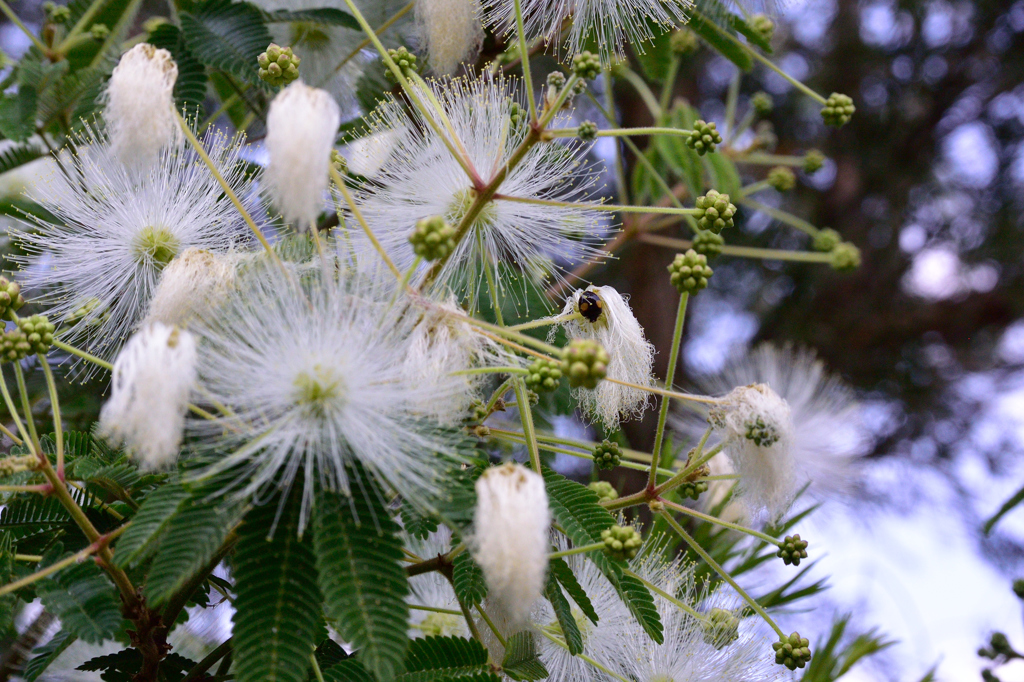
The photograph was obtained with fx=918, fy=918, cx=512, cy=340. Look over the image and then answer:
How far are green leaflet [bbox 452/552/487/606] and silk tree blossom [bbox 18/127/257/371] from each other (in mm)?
949

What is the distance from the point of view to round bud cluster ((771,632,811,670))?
2.13 metres

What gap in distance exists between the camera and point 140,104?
1.83 m

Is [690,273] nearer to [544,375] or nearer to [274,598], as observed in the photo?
[544,375]

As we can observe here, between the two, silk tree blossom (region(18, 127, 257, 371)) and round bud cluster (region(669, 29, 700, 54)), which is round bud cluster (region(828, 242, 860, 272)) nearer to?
round bud cluster (region(669, 29, 700, 54))

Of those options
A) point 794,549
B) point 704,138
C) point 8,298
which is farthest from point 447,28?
point 794,549

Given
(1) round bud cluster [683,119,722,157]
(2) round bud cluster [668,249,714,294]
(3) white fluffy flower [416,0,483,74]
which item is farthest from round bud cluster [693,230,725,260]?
(3) white fluffy flower [416,0,483,74]

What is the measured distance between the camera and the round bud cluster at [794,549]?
225 cm

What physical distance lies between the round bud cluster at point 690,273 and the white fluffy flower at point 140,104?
43.6 inches

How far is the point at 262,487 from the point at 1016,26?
6.37m

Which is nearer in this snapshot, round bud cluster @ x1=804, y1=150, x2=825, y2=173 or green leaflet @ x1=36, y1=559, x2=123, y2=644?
green leaflet @ x1=36, y1=559, x2=123, y2=644

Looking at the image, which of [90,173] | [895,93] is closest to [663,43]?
[90,173]

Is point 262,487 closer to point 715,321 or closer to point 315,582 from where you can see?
point 315,582

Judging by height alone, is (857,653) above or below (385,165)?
below

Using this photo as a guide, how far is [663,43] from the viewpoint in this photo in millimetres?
3566
